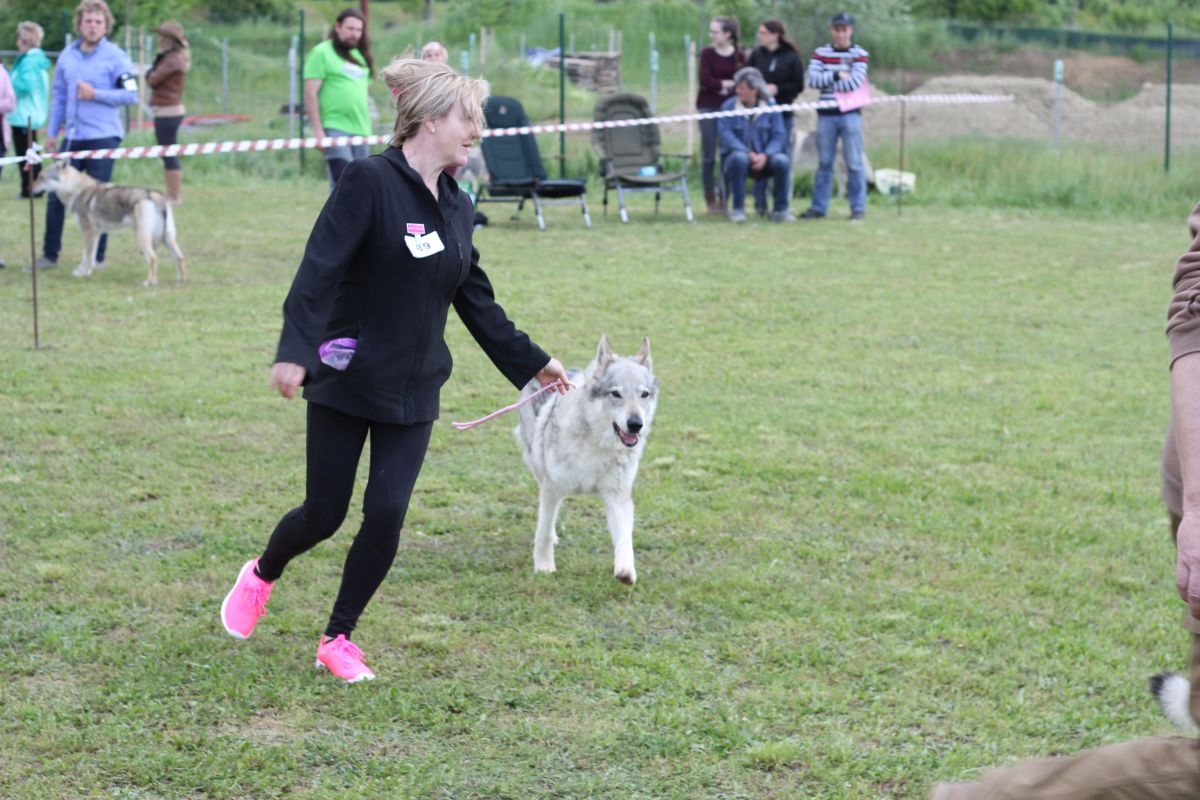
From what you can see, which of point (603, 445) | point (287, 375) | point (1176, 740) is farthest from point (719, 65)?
point (1176, 740)

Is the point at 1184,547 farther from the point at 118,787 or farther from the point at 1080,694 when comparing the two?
the point at 118,787

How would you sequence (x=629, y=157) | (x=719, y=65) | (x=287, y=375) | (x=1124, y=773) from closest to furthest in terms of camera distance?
1. (x=1124, y=773)
2. (x=287, y=375)
3. (x=719, y=65)
4. (x=629, y=157)

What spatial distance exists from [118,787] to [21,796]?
0.23 m

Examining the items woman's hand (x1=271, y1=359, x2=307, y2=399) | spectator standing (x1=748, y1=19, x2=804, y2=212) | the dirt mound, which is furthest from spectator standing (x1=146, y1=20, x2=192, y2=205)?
woman's hand (x1=271, y1=359, x2=307, y2=399)

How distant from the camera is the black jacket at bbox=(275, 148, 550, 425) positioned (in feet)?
11.7

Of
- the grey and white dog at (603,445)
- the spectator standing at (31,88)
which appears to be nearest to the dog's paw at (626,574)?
the grey and white dog at (603,445)

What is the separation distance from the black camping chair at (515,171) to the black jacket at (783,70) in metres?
2.47

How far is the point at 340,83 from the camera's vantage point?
37.3 feet

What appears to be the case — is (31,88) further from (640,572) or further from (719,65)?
(640,572)

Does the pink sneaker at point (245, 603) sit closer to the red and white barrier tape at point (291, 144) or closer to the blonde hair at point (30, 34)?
the red and white barrier tape at point (291, 144)

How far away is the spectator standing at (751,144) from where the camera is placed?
48.9ft

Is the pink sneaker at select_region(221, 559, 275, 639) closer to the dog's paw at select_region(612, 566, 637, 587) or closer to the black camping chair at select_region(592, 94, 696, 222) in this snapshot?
the dog's paw at select_region(612, 566, 637, 587)

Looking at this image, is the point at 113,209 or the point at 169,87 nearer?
the point at 113,209

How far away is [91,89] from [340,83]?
2001 millimetres
